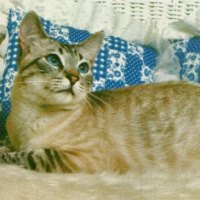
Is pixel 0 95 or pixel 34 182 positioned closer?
pixel 34 182

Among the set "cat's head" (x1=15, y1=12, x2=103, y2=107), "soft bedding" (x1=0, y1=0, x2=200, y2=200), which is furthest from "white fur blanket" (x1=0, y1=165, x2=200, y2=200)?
"cat's head" (x1=15, y1=12, x2=103, y2=107)

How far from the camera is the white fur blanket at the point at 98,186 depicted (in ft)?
3.38

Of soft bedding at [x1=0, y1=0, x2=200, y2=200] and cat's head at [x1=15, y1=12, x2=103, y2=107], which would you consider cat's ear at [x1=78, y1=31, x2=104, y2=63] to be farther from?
soft bedding at [x1=0, y1=0, x2=200, y2=200]

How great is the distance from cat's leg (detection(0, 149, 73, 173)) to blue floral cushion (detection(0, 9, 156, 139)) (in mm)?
557

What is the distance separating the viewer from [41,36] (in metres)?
1.49

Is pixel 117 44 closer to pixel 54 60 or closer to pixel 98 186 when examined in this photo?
pixel 54 60

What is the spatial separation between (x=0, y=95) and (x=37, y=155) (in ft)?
2.06

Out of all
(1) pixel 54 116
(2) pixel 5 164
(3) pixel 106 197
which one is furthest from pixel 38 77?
(3) pixel 106 197

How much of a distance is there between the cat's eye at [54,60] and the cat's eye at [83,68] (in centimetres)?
8

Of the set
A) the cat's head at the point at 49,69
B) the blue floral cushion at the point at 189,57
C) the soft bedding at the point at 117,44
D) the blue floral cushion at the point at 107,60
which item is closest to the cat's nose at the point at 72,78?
the cat's head at the point at 49,69

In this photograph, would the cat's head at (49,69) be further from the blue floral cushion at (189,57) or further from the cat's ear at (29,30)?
the blue floral cushion at (189,57)

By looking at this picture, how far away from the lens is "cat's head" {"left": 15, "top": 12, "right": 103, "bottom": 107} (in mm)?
1391

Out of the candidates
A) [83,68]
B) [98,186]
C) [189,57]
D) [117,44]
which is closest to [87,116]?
[83,68]

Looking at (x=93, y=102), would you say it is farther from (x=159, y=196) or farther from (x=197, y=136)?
(x=159, y=196)
